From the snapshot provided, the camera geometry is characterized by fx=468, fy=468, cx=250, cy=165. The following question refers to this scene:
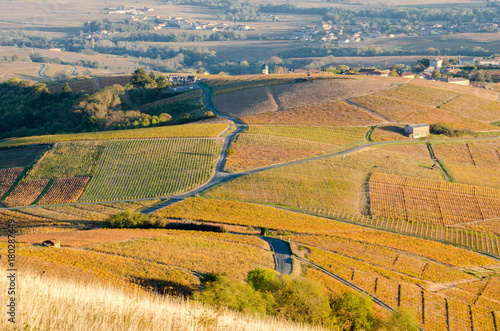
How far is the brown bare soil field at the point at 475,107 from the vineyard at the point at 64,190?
72429mm

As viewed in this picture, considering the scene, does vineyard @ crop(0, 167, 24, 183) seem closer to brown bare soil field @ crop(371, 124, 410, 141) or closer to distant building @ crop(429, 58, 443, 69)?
brown bare soil field @ crop(371, 124, 410, 141)

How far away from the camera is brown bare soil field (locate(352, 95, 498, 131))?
89188 mm

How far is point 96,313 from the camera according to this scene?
47.5ft

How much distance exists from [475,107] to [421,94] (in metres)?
11.2

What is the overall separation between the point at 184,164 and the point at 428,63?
122m

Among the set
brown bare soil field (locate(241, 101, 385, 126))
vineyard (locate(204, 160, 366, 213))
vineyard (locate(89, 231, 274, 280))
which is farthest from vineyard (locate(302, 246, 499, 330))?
brown bare soil field (locate(241, 101, 385, 126))

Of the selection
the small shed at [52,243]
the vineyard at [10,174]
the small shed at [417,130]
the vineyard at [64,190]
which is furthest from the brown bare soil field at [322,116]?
the small shed at [52,243]

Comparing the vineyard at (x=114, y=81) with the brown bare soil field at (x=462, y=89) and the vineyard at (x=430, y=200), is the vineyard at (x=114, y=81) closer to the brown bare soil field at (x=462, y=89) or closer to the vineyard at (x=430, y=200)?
the brown bare soil field at (x=462, y=89)

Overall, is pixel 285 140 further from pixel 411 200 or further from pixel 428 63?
pixel 428 63

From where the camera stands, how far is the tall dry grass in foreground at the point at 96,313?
1355 cm

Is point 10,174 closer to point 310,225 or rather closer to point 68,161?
point 68,161

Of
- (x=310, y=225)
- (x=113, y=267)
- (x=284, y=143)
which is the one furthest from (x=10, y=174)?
(x=113, y=267)

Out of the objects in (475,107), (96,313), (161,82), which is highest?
(96,313)

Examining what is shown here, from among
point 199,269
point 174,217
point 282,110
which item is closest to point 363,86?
point 282,110
